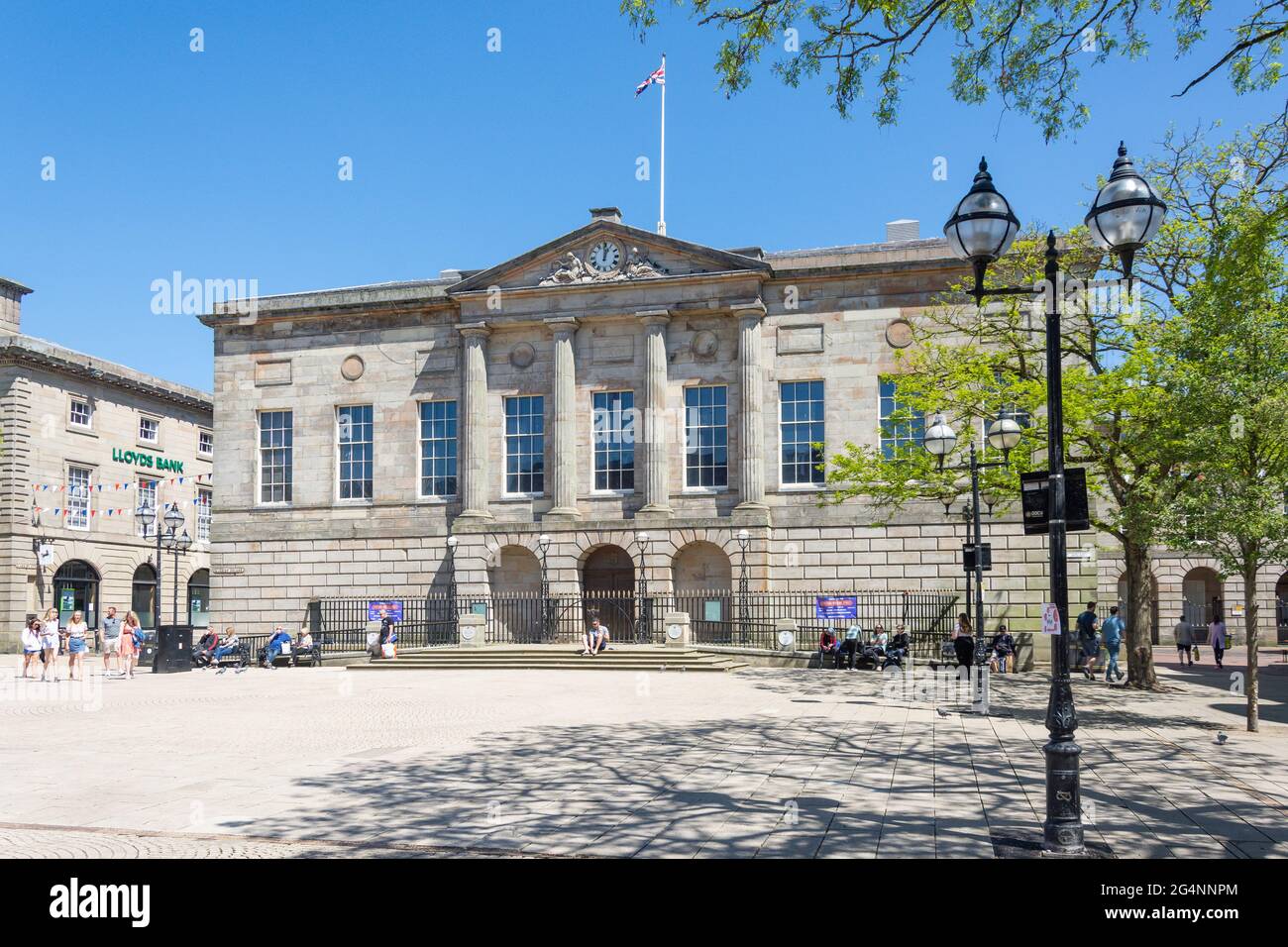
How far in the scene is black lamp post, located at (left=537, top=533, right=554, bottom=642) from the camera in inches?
1363

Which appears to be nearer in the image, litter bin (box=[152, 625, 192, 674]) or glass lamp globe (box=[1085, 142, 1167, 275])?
glass lamp globe (box=[1085, 142, 1167, 275])

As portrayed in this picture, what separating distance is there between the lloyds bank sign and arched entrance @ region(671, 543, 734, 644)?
96.5ft

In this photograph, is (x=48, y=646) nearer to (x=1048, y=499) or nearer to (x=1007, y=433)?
(x=1007, y=433)

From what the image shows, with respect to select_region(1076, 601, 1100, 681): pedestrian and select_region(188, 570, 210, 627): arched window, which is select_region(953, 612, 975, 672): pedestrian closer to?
select_region(1076, 601, 1100, 681): pedestrian

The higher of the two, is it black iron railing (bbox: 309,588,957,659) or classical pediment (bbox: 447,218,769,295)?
classical pediment (bbox: 447,218,769,295)

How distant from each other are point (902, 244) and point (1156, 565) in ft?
59.4

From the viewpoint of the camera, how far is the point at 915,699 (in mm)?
19844

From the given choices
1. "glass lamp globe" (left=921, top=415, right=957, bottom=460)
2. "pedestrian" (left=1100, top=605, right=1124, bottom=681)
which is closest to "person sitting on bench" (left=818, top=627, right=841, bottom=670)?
"pedestrian" (left=1100, top=605, right=1124, bottom=681)

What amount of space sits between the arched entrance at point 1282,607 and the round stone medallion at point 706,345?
25606mm

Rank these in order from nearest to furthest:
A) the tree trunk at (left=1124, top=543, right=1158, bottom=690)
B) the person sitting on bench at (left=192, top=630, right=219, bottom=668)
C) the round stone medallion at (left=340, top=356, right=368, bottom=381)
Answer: the tree trunk at (left=1124, top=543, right=1158, bottom=690) < the person sitting on bench at (left=192, top=630, right=219, bottom=668) < the round stone medallion at (left=340, top=356, right=368, bottom=381)

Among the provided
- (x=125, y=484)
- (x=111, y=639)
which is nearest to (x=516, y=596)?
(x=111, y=639)

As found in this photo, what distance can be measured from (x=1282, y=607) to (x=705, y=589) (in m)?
26.2

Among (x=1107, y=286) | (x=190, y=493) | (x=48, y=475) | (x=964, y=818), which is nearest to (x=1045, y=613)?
(x=964, y=818)

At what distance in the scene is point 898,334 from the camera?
3406 cm
